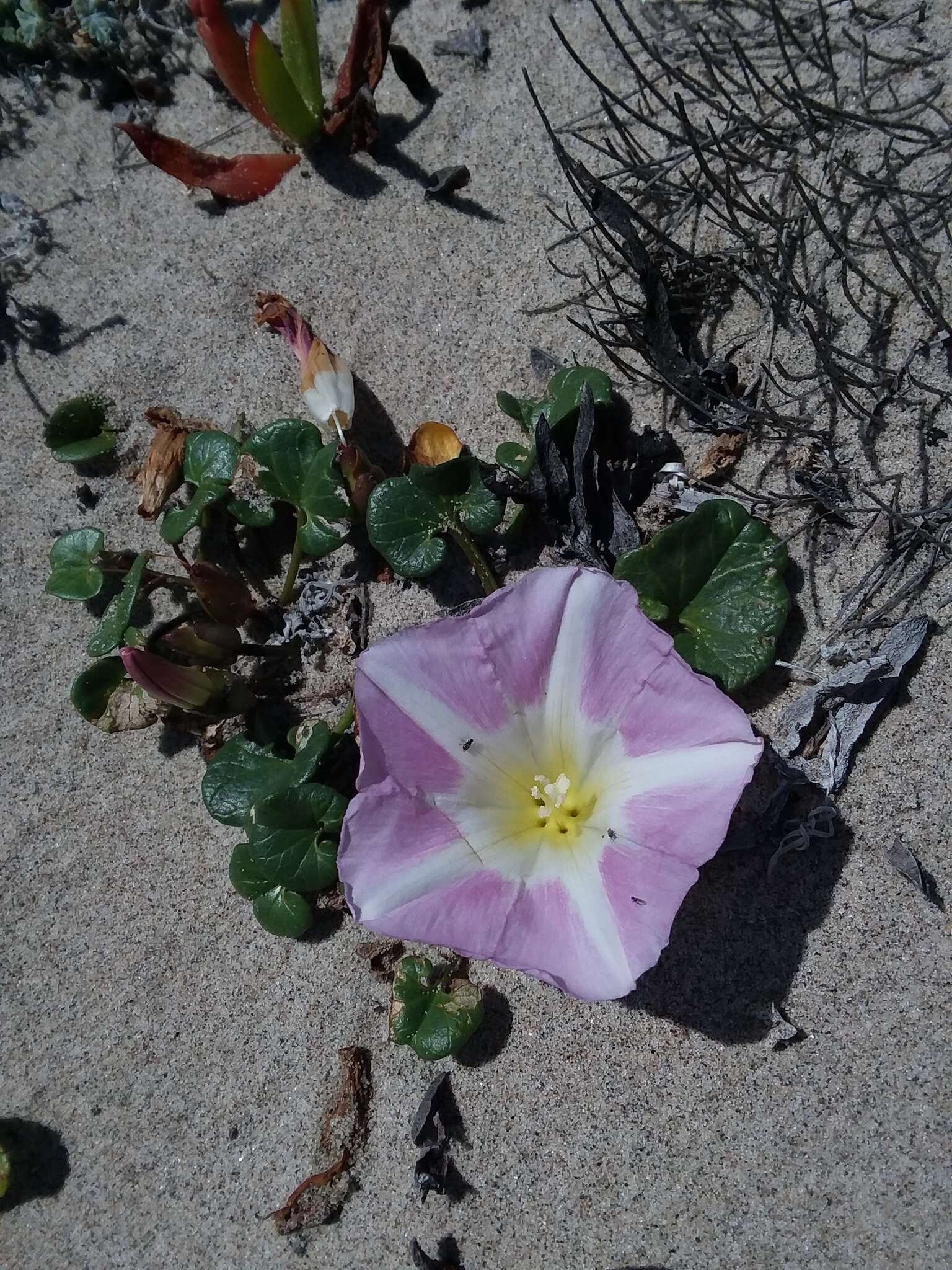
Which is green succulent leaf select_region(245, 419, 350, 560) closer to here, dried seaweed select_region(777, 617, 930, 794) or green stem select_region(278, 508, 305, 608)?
green stem select_region(278, 508, 305, 608)

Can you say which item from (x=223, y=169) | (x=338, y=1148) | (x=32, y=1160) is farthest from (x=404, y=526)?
(x=32, y=1160)

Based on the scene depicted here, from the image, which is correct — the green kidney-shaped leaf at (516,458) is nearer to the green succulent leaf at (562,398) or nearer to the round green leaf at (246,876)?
the green succulent leaf at (562,398)

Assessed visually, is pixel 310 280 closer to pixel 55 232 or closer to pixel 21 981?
pixel 55 232

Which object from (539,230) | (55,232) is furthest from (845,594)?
(55,232)

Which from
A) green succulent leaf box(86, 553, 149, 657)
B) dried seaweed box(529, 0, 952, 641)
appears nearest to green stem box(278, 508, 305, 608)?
green succulent leaf box(86, 553, 149, 657)

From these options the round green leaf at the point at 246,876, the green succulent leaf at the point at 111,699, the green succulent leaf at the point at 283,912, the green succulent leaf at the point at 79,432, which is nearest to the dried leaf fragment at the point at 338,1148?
the green succulent leaf at the point at 283,912

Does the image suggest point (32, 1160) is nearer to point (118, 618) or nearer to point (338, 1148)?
point (338, 1148)
